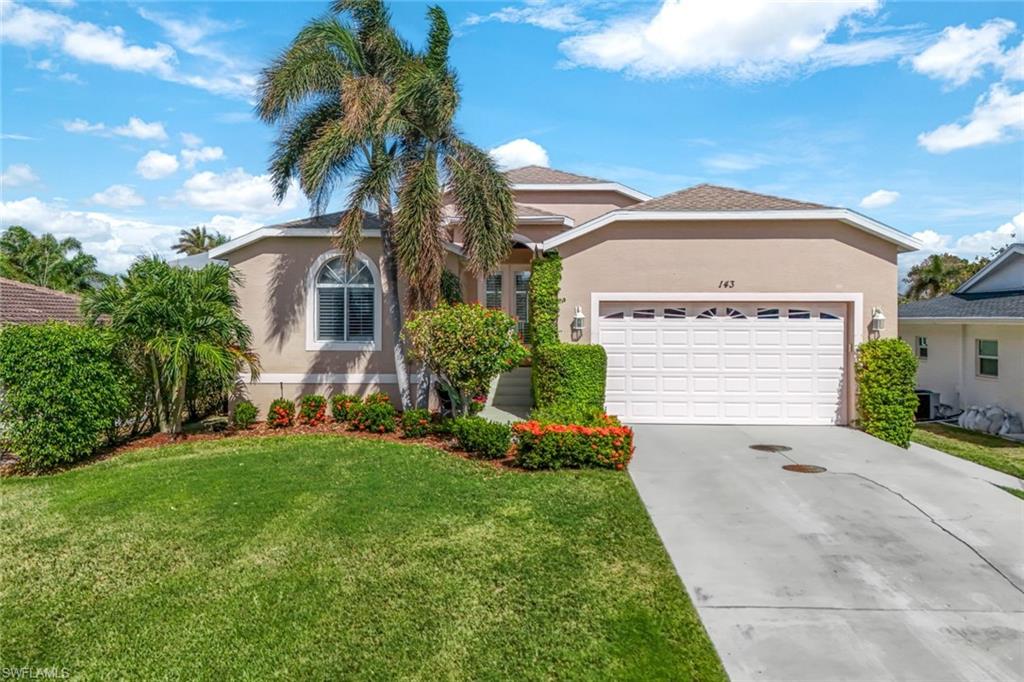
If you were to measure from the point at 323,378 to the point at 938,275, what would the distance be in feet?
98.8

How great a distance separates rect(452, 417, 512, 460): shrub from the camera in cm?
905

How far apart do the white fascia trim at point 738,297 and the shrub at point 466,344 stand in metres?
2.45

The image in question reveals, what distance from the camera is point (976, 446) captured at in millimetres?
12523

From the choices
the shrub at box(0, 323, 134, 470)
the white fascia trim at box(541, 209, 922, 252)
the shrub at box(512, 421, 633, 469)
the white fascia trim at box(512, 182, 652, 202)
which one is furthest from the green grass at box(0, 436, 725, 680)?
the white fascia trim at box(512, 182, 652, 202)

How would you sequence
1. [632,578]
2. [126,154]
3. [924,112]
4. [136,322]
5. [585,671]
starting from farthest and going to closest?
1. [126,154]
2. [924,112]
3. [136,322]
4. [632,578]
5. [585,671]

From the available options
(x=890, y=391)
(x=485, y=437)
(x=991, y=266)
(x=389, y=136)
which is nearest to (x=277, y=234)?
(x=389, y=136)

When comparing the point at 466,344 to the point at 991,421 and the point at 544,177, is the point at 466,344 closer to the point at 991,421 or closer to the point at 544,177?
the point at 544,177

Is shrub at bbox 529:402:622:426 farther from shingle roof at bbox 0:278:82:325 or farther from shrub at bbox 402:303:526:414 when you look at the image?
shingle roof at bbox 0:278:82:325

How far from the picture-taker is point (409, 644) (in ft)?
13.2

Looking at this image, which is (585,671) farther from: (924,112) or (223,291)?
(924,112)

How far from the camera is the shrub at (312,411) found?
11.9 meters

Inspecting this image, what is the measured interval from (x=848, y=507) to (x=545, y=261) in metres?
7.02

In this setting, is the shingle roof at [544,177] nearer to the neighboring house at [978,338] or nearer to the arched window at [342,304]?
the arched window at [342,304]

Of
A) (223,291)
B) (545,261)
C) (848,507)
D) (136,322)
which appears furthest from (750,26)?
(136,322)
